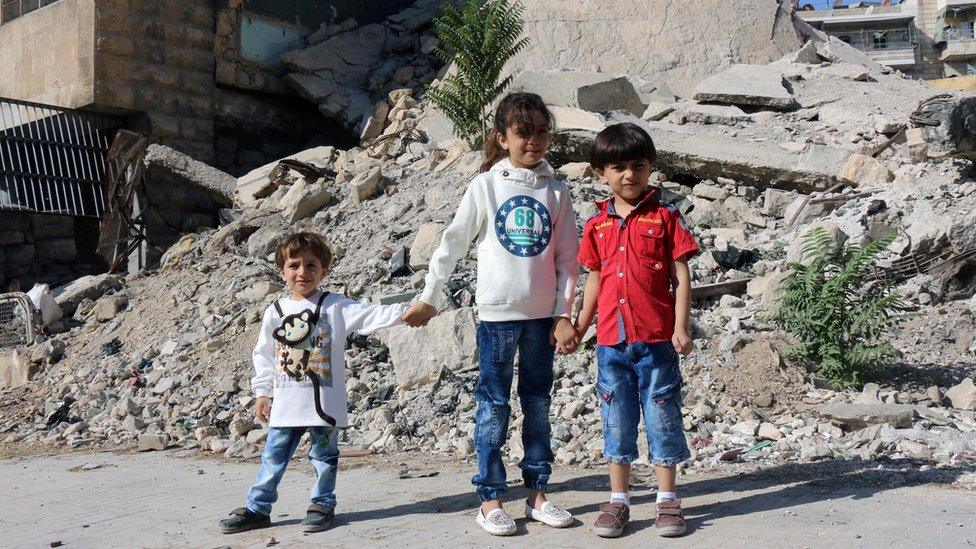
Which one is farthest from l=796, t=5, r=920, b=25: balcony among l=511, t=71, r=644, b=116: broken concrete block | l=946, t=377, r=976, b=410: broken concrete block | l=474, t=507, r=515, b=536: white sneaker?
l=474, t=507, r=515, b=536: white sneaker

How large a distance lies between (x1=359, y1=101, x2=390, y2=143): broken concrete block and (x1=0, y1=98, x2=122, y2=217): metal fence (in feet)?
11.1

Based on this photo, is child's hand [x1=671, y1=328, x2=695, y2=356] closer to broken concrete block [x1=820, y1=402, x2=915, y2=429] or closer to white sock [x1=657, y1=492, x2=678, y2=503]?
white sock [x1=657, y1=492, x2=678, y2=503]

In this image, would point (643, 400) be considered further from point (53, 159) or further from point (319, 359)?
point (53, 159)

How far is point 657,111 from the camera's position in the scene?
36.6ft

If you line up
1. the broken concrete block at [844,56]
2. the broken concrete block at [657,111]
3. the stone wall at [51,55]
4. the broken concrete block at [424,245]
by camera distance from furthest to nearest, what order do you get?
1. the broken concrete block at [844,56]
2. the stone wall at [51,55]
3. the broken concrete block at [657,111]
4. the broken concrete block at [424,245]

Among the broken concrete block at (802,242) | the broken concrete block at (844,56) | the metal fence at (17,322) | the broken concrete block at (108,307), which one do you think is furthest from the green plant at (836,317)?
the broken concrete block at (844,56)

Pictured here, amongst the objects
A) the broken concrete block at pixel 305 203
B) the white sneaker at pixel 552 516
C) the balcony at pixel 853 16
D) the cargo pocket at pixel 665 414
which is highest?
the balcony at pixel 853 16

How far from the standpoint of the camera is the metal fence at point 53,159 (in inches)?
453

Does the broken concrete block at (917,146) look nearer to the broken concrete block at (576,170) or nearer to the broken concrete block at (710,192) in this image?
the broken concrete block at (710,192)

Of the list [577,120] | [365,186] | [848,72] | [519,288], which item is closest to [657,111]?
[577,120]

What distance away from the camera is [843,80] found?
12117mm

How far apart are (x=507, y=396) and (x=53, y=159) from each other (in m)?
10.1

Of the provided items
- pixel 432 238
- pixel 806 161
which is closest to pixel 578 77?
pixel 806 161

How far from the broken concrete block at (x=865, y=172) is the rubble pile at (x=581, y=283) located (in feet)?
0.07
